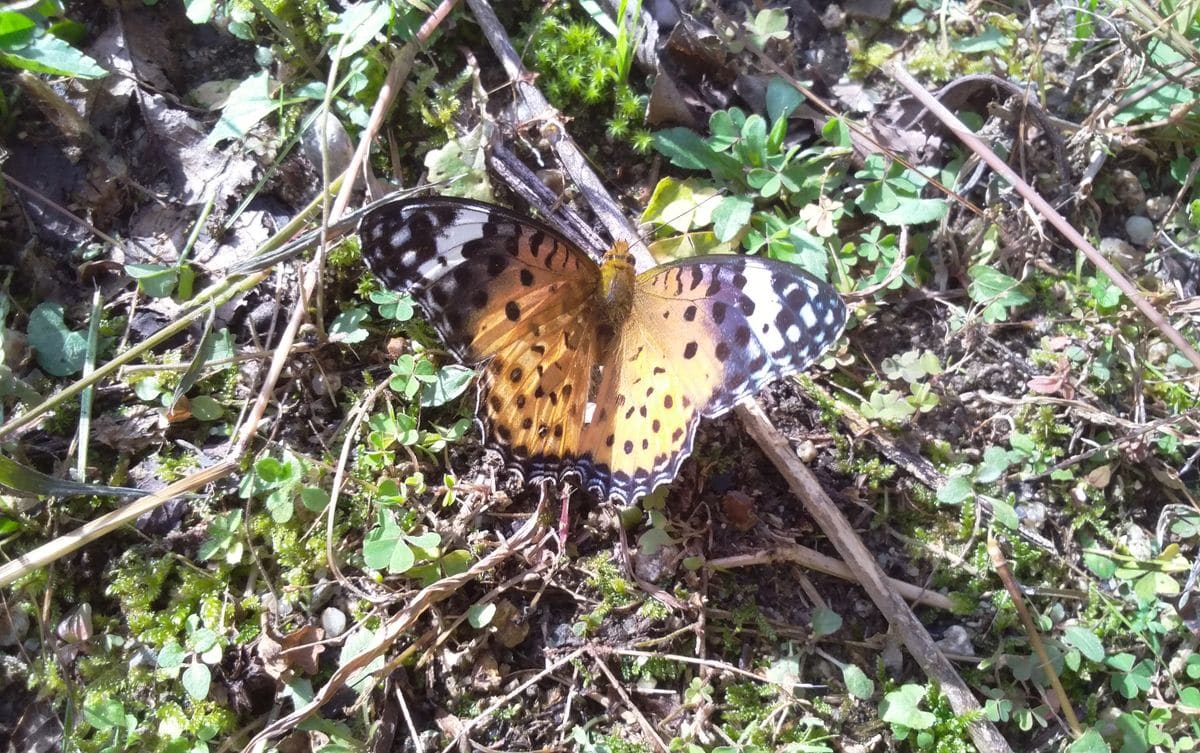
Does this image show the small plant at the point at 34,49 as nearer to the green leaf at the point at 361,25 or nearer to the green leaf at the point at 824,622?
the green leaf at the point at 361,25

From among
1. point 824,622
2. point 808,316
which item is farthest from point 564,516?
point 808,316

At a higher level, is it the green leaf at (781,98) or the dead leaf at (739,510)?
the green leaf at (781,98)

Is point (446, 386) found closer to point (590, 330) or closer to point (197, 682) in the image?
point (590, 330)

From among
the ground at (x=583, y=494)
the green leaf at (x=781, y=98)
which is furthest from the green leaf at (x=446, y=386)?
the green leaf at (x=781, y=98)

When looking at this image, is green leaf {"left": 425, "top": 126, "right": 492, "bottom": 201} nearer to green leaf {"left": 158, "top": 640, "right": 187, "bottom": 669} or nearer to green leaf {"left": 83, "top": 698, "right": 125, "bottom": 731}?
green leaf {"left": 158, "top": 640, "right": 187, "bottom": 669}

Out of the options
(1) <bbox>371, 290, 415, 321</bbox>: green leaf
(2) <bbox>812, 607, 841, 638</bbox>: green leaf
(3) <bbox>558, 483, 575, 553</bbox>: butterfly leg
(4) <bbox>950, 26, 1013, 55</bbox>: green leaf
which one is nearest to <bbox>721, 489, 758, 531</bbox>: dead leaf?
(2) <bbox>812, 607, 841, 638</bbox>: green leaf

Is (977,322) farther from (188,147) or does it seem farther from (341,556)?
(188,147)
